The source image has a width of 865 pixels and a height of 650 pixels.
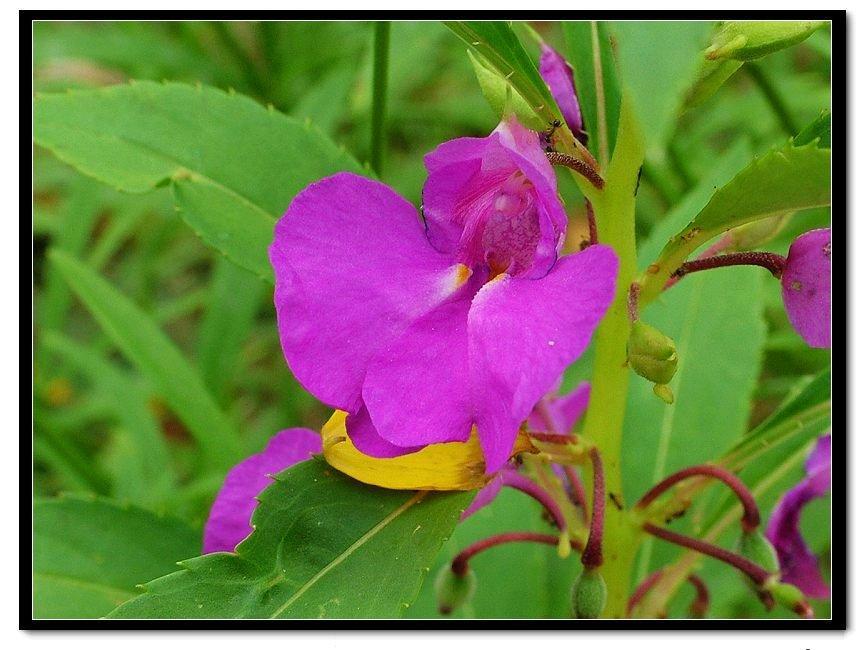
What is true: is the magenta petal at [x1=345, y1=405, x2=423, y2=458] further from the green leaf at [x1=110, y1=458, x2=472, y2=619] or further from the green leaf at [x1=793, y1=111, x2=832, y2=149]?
the green leaf at [x1=793, y1=111, x2=832, y2=149]

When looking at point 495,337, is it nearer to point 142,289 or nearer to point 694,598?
point 694,598

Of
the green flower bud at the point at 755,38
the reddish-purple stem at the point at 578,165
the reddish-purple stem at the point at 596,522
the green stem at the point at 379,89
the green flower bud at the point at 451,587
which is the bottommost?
the green flower bud at the point at 451,587

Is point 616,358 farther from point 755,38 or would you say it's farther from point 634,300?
point 755,38

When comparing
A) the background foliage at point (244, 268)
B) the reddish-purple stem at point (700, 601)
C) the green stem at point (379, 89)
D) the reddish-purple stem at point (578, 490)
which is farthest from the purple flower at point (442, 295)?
the reddish-purple stem at point (700, 601)

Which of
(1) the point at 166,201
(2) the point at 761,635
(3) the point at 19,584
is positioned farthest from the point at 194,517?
(2) the point at 761,635

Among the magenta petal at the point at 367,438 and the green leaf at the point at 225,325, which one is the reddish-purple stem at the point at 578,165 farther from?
the green leaf at the point at 225,325

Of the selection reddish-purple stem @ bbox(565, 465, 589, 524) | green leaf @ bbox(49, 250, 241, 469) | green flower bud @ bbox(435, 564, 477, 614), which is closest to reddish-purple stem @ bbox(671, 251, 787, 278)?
reddish-purple stem @ bbox(565, 465, 589, 524)
